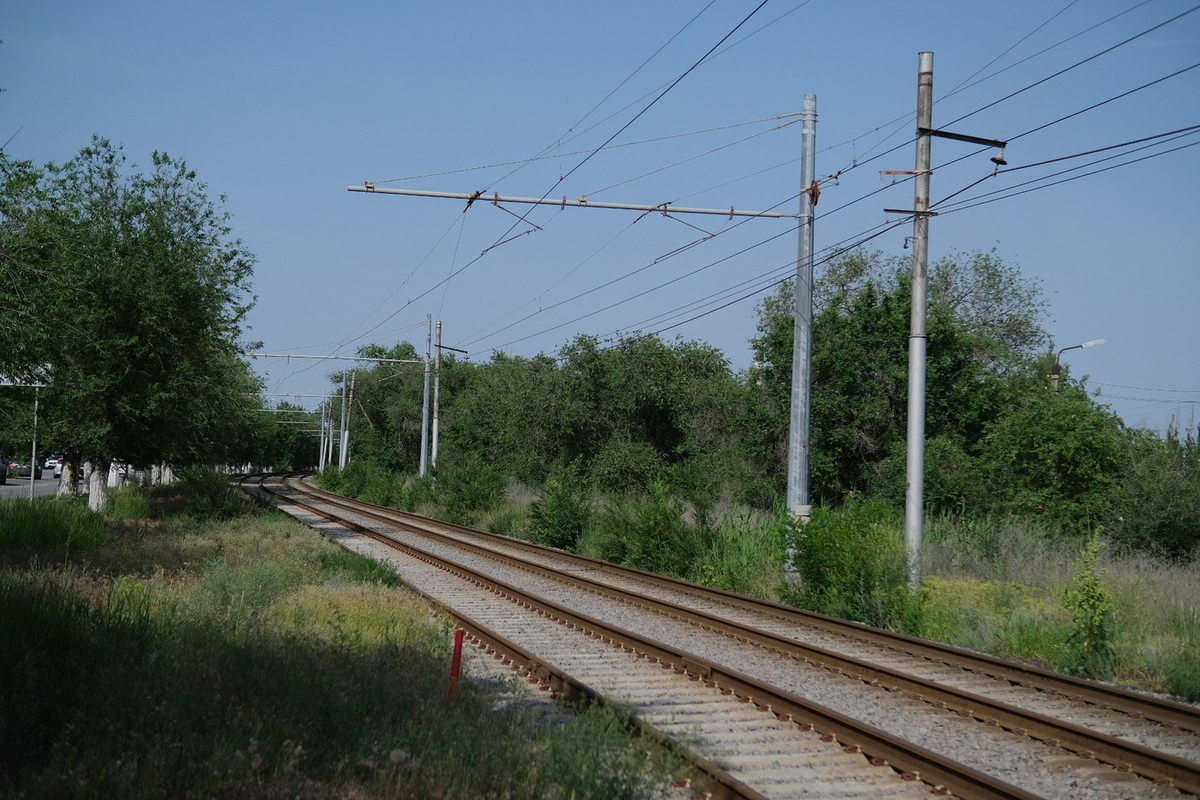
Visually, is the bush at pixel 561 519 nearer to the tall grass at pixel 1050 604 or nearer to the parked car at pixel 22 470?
the tall grass at pixel 1050 604

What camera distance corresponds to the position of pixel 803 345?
16969 mm

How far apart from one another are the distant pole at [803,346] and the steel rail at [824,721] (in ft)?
15.5

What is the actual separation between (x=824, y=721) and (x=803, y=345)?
9679 millimetres

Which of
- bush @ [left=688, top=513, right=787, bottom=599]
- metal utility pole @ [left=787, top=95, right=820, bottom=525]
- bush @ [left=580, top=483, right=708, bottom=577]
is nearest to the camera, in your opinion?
metal utility pole @ [left=787, top=95, right=820, bottom=525]

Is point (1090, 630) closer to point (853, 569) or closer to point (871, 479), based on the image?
point (853, 569)

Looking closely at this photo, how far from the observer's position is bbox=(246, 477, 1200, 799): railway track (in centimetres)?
693

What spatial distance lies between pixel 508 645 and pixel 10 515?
34.3 ft

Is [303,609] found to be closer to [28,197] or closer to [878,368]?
[28,197]

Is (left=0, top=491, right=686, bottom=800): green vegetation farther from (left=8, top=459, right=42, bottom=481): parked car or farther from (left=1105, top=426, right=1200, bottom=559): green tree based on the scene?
(left=8, top=459, right=42, bottom=481): parked car

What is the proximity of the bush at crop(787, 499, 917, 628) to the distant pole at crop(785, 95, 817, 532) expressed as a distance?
94 centimetres

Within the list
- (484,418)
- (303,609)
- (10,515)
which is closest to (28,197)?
(10,515)

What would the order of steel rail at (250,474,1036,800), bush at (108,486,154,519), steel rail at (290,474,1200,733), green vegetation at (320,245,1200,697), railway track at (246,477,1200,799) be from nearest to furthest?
1. steel rail at (250,474,1036,800)
2. railway track at (246,477,1200,799)
3. steel rail at (290,474,1200,733)
4. green vegetation at (320,245,1200,697)
5. bush at (108,486,154,519)

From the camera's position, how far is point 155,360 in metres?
25.9

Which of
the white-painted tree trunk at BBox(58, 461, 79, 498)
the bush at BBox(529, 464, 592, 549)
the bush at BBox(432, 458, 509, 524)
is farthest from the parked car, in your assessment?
the bush at BBox(529, 464, 592, 549)
